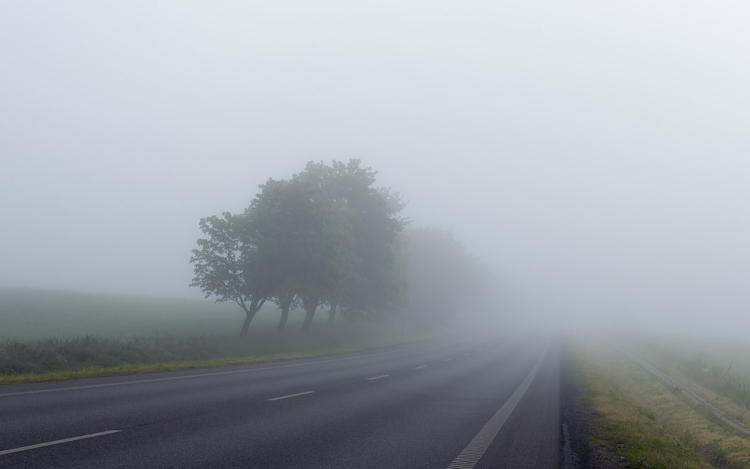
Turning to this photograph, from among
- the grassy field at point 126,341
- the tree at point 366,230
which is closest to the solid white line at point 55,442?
the grassy field at point 126,341

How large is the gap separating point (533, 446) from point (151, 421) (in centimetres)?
698

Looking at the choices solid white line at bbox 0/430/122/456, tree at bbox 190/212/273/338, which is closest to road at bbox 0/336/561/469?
solid white line at bbox 0/430/122/456

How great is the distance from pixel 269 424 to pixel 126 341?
53.4ft

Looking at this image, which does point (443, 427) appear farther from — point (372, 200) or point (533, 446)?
point (372, 200)

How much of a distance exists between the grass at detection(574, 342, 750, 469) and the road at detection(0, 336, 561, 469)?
4.36ft

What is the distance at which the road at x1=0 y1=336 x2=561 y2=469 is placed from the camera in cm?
769

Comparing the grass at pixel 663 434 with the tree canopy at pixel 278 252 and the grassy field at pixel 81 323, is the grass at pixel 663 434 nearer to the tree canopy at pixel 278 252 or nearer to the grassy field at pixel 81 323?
the tree canopy at pixel 278 252

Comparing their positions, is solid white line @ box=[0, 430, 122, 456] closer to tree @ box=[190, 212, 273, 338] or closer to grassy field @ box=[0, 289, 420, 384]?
grassy field @ box=[0, 289, 420, 384]

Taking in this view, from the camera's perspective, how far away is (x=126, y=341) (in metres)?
23.9

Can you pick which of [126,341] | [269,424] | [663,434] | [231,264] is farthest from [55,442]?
[231,264]

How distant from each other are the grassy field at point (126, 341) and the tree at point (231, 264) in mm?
2797

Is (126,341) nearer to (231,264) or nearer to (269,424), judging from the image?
(231,264)

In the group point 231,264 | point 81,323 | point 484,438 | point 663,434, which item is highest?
point 231,264

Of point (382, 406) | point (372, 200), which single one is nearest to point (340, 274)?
point (372, 200)
